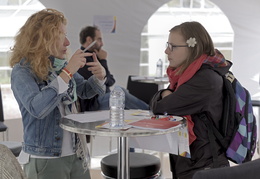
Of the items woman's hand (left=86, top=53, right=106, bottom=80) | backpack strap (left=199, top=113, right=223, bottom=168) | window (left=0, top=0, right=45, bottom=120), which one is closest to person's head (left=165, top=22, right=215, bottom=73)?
backpack strap (left=199, top=113, right=223, bottom=168)

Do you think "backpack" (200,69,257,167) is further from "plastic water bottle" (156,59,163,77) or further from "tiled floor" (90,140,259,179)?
"plastic water bottle" (156,59,163,77)

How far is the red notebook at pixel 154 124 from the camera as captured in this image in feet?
7.10

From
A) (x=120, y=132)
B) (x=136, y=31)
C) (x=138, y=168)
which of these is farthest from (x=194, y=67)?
(x=136, y=31)

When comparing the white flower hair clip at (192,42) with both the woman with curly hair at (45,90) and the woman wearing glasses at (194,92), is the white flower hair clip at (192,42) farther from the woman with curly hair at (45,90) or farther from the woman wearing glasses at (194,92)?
the woman with curly hair at (45,90)

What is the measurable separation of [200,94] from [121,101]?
16.6 inches

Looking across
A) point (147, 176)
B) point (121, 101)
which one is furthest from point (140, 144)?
point (147, 176)

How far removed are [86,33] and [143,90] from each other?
0.95 meters

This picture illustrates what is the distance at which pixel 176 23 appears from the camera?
607 cm

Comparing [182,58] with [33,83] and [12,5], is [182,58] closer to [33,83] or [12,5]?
[33,83]

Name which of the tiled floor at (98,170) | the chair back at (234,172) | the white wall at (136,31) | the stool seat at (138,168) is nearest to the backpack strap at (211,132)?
the stool seat at (138,168)

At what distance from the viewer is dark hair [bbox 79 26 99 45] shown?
17.2 feet

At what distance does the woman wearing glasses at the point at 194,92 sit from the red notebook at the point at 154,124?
0.47ft

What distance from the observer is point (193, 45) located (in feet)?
8.04

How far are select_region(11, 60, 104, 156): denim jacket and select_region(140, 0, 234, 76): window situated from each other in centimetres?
384
